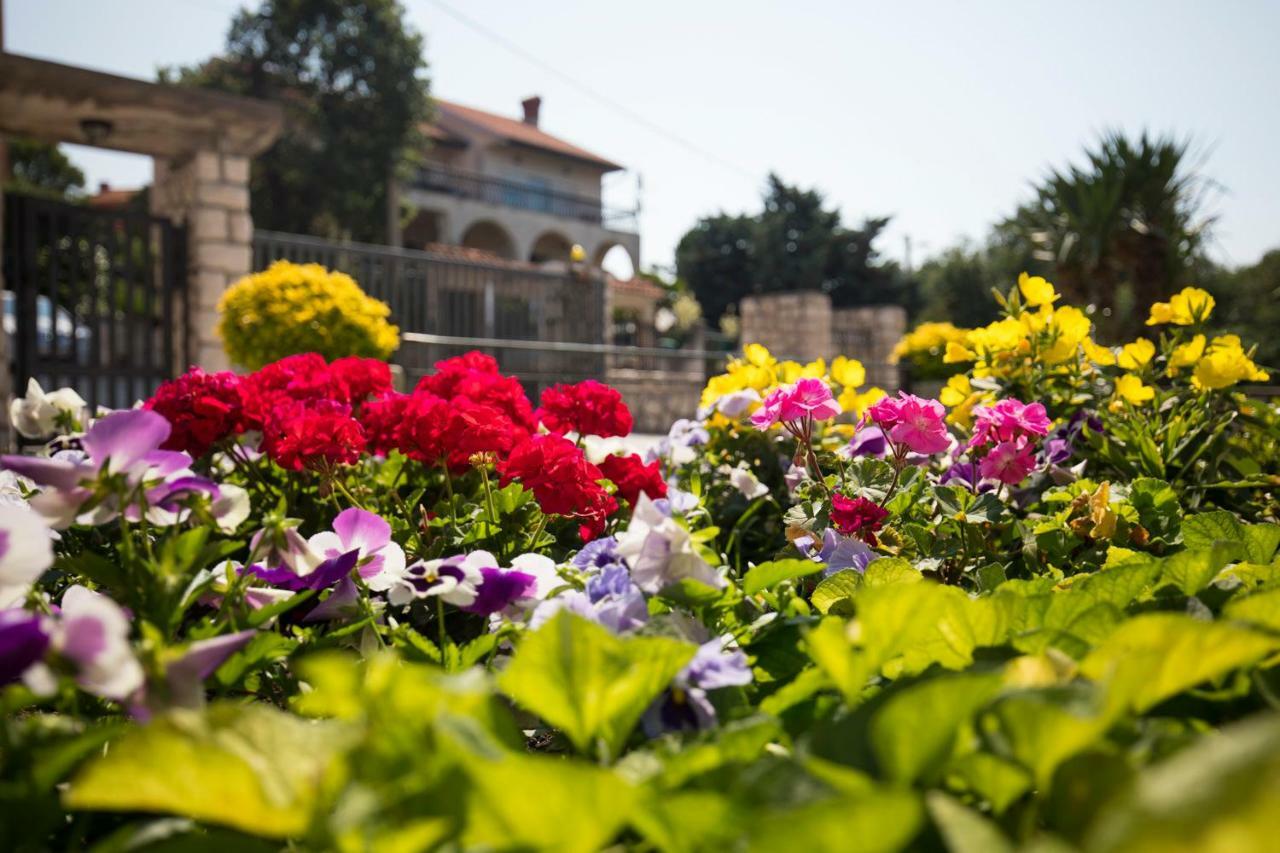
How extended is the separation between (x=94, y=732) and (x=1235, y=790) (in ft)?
1.90

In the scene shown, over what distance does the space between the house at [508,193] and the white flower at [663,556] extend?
26252 millimetres

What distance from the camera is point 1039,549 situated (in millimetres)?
1323

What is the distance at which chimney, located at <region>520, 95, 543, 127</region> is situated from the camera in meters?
35.6

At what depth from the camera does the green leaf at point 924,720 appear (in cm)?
48

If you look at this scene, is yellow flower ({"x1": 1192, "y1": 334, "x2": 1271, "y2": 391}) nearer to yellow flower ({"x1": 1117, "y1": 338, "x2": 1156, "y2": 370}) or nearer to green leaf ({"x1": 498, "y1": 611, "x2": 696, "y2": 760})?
yellow flower ({"x1": 1117, "y1": 338, "x2": 1156, "y2": 370})

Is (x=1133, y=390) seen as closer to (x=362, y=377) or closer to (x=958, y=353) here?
(x=958, y=353)

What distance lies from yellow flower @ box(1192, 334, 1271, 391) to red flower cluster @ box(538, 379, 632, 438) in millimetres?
1128

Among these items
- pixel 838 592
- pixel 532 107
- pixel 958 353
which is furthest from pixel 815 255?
pixel 838 592

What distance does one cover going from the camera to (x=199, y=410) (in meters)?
1.57

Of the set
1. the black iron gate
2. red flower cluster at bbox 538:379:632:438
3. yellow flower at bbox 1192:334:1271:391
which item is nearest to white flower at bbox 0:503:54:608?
red flower cluster at bbox 538:379:632:438

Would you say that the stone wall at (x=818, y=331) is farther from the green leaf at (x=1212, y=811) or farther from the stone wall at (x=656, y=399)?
the green leaf at (x=1212, y=811)

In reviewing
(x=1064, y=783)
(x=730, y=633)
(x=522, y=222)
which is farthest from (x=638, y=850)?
(x=522, y=222)

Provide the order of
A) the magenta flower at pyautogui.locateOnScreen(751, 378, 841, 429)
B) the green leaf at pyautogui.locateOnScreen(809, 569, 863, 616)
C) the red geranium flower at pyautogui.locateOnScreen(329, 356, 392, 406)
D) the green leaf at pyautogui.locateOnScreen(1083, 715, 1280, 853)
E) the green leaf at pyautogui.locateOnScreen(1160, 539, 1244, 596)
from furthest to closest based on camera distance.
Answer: the red geranium flower at pyautogui.locateOnScreen(329, 356, 392, 406)
the magenta flower at pyautogui.locateOnScreen(751, 378, 841, 429)
the green leaf at pyautogui.locateOnScreen(809, 569, 863, 616)
the green leaf at pyautogui.locateOnScreen(1160, 539, 1244, 596)
the green leaf at pyautogui.locateOnScreen(1083, 715, 1280, 853)

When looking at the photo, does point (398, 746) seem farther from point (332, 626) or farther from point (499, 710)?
point (332, 626)
